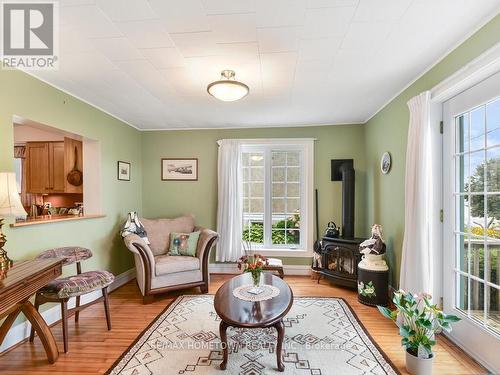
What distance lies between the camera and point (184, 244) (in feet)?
12.2

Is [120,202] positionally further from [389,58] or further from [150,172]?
[389,58]

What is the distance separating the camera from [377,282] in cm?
301

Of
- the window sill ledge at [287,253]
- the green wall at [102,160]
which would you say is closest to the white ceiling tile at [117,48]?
the green wall at [102,160]

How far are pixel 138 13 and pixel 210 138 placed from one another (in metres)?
2.85

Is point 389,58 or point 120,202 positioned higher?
point 389,58

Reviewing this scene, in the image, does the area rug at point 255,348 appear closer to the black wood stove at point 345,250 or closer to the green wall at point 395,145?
the black wood stove at point 345,250

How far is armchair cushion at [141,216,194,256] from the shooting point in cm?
380

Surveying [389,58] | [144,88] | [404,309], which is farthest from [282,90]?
[404,309]

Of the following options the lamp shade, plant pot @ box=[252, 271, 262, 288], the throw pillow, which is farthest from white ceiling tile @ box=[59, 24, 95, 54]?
the throw pillow

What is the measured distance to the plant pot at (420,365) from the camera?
1.84 m

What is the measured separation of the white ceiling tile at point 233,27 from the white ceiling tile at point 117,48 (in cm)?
69

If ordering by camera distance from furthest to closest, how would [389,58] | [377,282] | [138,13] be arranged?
1. [377,282]
2. [389,58]
3. [138,13]

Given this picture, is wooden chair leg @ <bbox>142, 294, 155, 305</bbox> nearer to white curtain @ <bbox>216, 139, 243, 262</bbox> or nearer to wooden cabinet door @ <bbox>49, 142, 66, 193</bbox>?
white curtain @ <bbox>216, 139, 243, 262</bbox>

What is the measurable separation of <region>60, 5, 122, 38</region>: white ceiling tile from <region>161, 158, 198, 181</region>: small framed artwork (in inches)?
106
